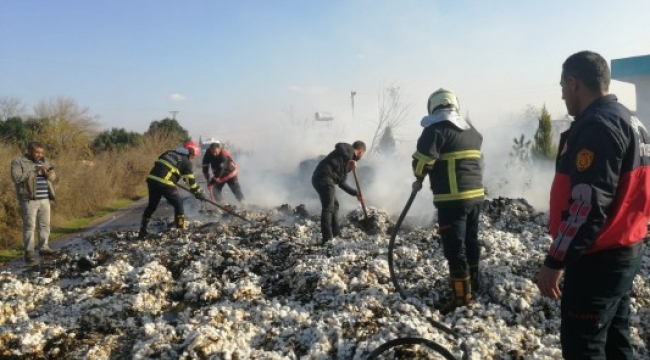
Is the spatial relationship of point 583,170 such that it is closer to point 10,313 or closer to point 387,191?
point 10,313

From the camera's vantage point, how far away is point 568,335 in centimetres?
268

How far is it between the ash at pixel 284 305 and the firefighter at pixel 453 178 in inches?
12.9

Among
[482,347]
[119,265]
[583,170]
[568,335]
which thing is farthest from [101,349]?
[583,170]

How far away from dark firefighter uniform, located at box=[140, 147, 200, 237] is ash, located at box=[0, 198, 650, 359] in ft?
6.07

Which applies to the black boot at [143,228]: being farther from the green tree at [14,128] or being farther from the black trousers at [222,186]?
the green tree at [14,128]

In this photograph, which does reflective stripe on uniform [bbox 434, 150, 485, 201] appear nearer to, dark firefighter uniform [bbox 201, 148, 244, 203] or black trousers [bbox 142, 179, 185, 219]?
black trousers [bbox 142, 179, 185, 219]

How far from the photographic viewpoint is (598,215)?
2393 mm

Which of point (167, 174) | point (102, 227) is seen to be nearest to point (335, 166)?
point (167, 174)

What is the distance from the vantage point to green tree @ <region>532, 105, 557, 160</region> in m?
13.1

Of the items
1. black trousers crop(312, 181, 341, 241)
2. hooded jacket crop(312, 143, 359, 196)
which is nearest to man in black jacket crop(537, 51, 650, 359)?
black trousers crop(312, 181, 341, 241)

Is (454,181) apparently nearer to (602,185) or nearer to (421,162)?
(421,162)

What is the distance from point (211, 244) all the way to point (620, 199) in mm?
5981

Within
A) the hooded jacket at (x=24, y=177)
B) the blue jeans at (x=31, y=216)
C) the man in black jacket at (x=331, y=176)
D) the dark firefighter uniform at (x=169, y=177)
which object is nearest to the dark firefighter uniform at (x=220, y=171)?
the dark firefighter uniform at (x=169, y=177)

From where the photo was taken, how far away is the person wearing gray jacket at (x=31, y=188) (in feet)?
25.7
